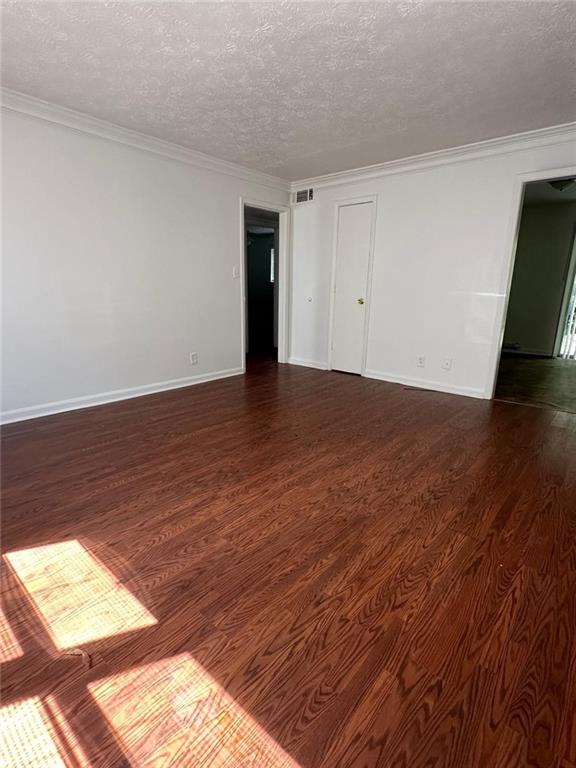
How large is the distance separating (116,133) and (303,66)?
1955mm

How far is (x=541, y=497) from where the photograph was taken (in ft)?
7.12

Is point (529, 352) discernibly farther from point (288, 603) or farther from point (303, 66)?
point (288, 603)

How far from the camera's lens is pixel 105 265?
354 centimetres

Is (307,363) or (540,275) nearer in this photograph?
(307,363)

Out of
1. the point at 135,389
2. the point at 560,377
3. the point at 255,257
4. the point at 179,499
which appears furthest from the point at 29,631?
the point at 255,257

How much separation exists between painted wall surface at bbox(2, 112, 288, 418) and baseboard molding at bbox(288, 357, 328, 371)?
145 centimetres

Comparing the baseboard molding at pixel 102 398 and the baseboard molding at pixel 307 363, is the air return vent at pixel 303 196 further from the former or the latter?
the baseboard molding at pixel 102 398

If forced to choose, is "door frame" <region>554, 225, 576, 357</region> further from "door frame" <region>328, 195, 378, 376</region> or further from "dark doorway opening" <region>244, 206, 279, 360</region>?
"dark doorway opening" <region>244, 206, 279, 360</region>

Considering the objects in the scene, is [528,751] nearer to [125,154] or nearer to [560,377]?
[125,154]

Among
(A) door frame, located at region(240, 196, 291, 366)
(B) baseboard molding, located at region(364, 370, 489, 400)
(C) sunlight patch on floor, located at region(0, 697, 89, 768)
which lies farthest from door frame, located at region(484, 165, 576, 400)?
(C) sunlight patch on floor, located at region(0, 697, 89, 768)

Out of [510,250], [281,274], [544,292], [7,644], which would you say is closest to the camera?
[7,644]

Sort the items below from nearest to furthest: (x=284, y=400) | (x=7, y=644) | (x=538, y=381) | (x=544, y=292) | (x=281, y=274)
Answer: (x=7, y=644) < (x=284, y=400) < (x=538, y=381) < (x=281, y=274) < (x=544, y=292)

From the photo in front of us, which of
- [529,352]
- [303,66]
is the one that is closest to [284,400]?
[303,66]

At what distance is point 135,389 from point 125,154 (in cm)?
229
